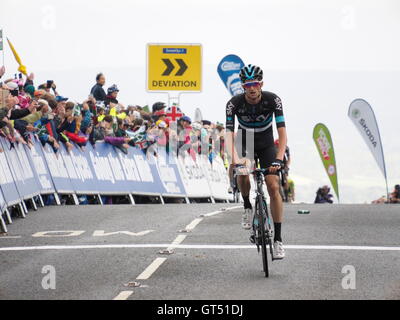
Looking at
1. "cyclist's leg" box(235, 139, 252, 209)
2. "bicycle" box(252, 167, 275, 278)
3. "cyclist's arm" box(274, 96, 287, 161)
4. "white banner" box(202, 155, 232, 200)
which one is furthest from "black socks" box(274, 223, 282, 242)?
"white banner" box(202, 155, 232, 200)

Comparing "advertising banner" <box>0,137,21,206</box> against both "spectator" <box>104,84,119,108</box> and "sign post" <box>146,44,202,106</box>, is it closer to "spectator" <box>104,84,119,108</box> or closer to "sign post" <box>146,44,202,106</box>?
"spectator" <box>104,84,119,108</box>

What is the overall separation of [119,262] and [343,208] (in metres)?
8.75

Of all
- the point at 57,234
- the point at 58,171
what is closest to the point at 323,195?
the point at 58,171

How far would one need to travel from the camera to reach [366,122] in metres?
33.8

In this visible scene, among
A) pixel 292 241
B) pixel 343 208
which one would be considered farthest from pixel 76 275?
pixel 343 208

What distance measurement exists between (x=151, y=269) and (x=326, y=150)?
28.6 meters

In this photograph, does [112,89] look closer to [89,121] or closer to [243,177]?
[89,121]

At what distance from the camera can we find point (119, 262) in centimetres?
1139

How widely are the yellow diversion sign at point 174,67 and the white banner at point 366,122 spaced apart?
21.8ft

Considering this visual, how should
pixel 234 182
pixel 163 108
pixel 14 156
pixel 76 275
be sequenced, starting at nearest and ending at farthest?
pixel 76 275, pixel 234 182, pixel 14 156, pixel 163 108

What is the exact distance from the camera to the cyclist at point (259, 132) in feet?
35.3

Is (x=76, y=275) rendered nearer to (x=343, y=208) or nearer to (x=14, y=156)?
(x=14, y=156)

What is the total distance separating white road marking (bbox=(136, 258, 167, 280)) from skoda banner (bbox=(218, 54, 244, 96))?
664 inches

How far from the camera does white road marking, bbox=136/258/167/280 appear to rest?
10312 mm
